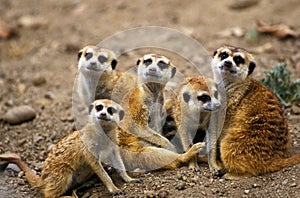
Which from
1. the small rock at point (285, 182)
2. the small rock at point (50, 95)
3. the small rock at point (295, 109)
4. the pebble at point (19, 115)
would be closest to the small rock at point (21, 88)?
the small rock at point (50, 95)

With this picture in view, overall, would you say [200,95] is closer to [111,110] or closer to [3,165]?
[111,110]

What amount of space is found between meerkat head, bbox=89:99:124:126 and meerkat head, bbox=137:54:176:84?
0.41 meters

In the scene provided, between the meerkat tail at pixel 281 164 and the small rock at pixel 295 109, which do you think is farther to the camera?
the small rock at pixel 295 109

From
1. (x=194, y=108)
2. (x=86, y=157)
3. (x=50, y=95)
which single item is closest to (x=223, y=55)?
(x=194, y=108)

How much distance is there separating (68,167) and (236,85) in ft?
4.56

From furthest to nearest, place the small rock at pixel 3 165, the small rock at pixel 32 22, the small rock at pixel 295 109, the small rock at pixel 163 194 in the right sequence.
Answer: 1. the small rock at pixel 32 22
2. the small rock at pixel 295 109
3. the small rock at pixel 3 165
4. the small rock at pixel 163 194

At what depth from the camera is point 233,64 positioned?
4180 mm

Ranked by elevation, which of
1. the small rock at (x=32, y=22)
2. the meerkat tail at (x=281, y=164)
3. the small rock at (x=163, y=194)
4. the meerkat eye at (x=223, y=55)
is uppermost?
the small rock at (x=32, y=22)

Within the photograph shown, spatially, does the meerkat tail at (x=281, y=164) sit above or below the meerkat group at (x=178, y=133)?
below

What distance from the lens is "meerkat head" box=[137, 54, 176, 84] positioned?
14.6ft

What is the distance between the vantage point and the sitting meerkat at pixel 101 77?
4.84 meters

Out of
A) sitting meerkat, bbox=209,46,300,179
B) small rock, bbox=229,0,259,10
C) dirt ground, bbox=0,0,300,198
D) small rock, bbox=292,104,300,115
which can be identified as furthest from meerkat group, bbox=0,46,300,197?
small rock, bbox=229,0,259,10

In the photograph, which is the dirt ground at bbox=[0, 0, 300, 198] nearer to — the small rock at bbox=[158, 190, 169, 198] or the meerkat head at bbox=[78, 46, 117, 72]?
the small rock at bbox=[158, 190, 169, 198]

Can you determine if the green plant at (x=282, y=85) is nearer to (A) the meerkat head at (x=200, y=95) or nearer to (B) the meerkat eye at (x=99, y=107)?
(A) the meerkat head at (x=200, y=95)
